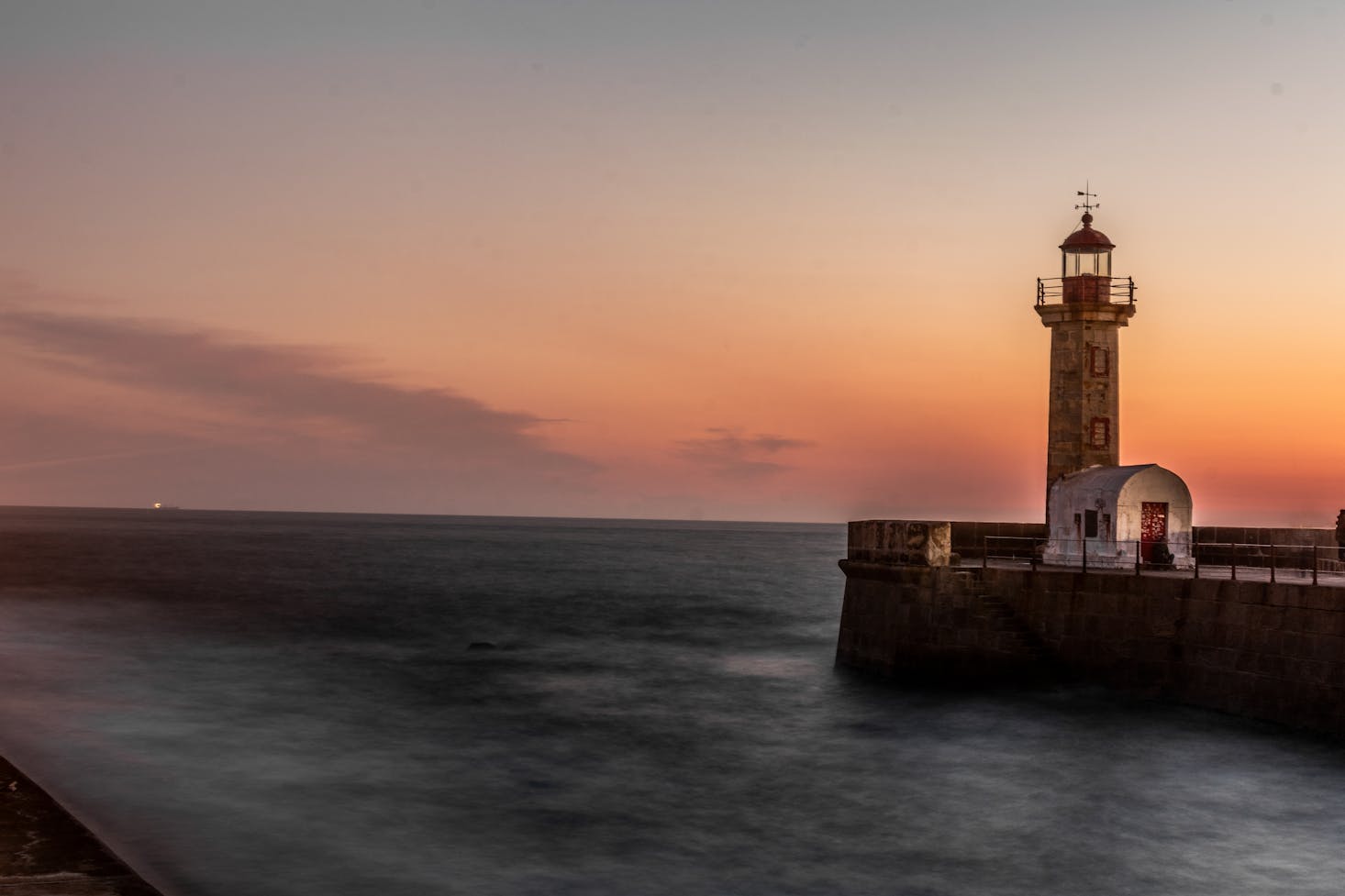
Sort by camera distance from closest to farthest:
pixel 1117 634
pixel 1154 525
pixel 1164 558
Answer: pixel 1117 634 → pixel 1164 558 → pixel 1154 525

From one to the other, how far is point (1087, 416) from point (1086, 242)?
4.26 metres

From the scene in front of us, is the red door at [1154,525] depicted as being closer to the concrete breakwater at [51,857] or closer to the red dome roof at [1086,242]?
the red dome roof at [1086,242]

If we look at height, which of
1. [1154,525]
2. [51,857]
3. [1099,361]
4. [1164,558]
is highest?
[1099,361]

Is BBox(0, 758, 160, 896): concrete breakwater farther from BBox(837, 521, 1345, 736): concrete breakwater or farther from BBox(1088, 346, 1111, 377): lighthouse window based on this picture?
BBox(1088, 346, 1111, 377): lighthouse window

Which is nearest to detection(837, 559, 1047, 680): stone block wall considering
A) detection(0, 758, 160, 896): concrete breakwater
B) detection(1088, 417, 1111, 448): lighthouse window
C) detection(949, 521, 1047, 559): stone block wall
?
detection(949, 521, 1047, 559): stone block wall

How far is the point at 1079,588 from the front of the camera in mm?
21203

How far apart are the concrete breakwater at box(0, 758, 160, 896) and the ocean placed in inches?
67.3

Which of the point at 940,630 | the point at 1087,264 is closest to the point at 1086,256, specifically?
the point at 1087,264

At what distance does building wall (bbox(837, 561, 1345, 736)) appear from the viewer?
16.7 metres

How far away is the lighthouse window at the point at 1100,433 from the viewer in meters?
27.1

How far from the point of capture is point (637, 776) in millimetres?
17609

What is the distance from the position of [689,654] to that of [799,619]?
417 inches

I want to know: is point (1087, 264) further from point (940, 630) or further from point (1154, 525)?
point (940, 630)

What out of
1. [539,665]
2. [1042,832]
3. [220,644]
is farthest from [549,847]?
[220,644]
